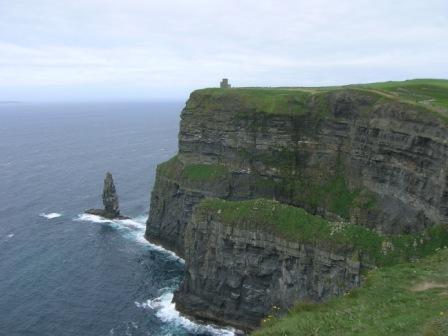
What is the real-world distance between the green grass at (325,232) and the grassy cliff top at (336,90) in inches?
688

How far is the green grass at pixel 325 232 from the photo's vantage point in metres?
55.5

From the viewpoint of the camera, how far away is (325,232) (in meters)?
61.1

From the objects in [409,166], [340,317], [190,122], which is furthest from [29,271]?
[340,317]

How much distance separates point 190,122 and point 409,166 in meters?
43.9

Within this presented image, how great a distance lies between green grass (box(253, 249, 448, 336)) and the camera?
2905 cm

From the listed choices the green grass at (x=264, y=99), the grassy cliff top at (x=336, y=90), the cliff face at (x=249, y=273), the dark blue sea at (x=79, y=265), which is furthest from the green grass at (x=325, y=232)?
the green grass at (x=264, y=99)

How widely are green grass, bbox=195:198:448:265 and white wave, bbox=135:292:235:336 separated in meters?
13.0

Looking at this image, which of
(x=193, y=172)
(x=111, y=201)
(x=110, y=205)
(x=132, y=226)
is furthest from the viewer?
(x=110, y=205)

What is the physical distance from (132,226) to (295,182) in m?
38.0

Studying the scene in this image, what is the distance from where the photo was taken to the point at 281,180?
86.9m

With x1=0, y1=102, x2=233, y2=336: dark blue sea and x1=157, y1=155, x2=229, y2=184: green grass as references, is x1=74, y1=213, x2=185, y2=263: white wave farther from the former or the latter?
x1=157, y1=155, x2=229, y2=184: green grass

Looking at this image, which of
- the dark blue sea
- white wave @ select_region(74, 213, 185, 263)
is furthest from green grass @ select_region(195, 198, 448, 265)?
white wave @ select_region(74, 213, 185, 263)

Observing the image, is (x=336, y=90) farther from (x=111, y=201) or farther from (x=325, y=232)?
(x=111, y=201)

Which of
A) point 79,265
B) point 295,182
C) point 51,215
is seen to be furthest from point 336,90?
point 51,215
